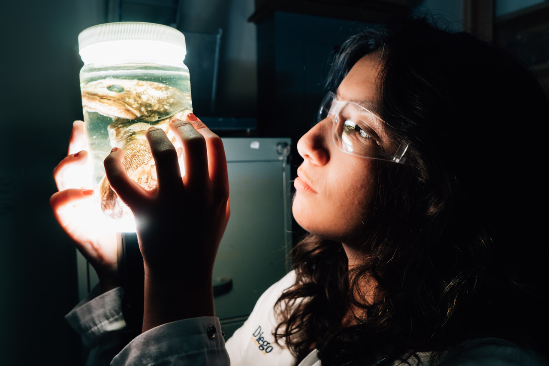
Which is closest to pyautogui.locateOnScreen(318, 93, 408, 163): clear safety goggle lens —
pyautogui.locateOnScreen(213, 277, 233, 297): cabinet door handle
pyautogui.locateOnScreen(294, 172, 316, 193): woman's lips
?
pyautogui.locateOnScreen(294, 172, 316, 193): woman's lips

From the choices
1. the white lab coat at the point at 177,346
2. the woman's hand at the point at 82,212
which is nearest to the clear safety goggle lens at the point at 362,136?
the white lab coat at the point at 177,346

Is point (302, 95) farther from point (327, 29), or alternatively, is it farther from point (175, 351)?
point (175, 351)

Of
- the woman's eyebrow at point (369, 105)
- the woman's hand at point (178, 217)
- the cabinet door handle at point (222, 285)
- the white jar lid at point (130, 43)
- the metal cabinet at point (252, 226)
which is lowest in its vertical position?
the cabinet door handle at point (222, 285)

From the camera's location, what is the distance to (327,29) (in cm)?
203

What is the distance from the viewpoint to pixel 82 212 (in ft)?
3.19

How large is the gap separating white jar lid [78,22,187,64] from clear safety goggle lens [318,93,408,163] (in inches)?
Result: 15.7

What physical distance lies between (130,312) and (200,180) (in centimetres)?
50

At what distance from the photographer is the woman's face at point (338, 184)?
0.81 m

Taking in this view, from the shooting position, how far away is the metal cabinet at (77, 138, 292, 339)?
5.41ft

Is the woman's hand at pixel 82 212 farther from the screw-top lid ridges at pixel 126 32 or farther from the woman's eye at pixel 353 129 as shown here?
the woman's eye at pixel 353 129

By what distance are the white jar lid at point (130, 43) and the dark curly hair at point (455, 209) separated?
471 mm

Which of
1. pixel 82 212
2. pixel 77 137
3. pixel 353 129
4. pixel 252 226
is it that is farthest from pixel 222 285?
pixel 353 129

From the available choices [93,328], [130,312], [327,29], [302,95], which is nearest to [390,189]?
[130,312]

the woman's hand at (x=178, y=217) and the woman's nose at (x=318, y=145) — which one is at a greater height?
the woman's nose at (x=318, y=145)
